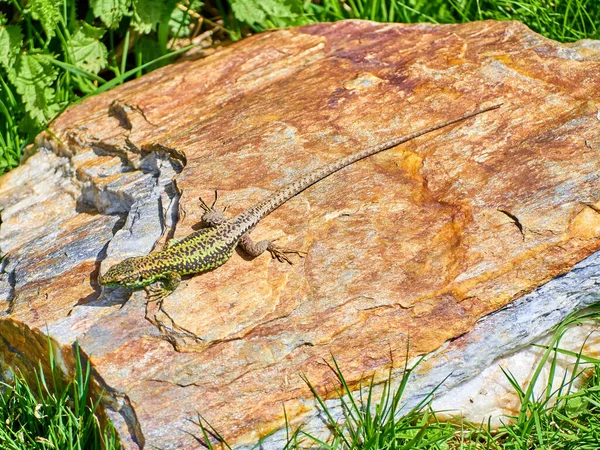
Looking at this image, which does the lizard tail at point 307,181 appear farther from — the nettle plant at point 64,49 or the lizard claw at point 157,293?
the nettle plant at point 64,49

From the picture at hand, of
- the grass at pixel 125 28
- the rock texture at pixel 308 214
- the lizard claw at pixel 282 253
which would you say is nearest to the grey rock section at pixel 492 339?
the rock texture at pixel 308 214

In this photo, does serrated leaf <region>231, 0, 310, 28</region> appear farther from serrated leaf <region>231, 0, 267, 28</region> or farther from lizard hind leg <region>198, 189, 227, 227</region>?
lizard hind leg <region>198, 189, 227, 227</region>

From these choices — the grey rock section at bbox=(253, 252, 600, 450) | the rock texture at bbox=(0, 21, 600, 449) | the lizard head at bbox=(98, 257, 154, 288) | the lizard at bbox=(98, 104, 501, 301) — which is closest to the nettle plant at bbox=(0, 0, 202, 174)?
the rock texture at bbox=(0, 21, 600, 449)

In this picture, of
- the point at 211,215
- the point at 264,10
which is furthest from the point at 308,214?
the point at 264,10

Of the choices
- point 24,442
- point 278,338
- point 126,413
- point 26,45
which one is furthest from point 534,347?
point 26,45

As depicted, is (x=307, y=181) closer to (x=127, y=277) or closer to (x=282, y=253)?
(x=282, y=253)

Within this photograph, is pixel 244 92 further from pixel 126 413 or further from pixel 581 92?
pixel 126 413
